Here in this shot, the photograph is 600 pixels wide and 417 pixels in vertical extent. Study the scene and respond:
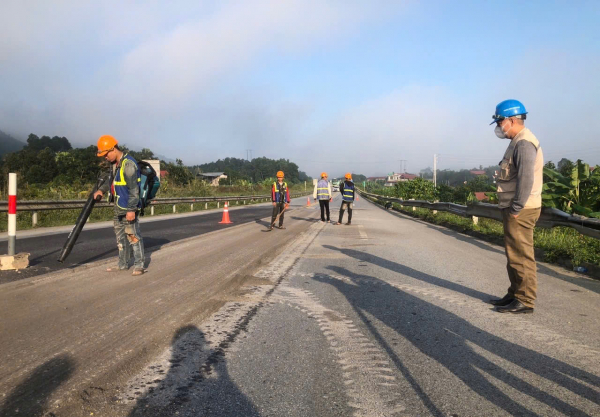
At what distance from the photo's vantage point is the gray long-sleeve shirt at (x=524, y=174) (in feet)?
15.5

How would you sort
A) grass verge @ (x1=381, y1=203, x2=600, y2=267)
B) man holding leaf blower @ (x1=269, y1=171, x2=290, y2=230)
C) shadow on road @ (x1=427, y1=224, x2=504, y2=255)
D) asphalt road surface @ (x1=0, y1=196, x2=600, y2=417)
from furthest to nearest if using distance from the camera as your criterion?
man holding leaf blower @ (x1=269, y1=171, x2=290, y2=230), shadow on road @ (x1=427, y1=224, x2=504, y2=255), grass verge @ (x1=381, y1=203, x2=600, y2=267), asphalt road surface @ (x1=0, y1=196, x2=600, y2=417)

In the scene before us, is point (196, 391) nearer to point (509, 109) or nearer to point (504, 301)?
point (504, 301)

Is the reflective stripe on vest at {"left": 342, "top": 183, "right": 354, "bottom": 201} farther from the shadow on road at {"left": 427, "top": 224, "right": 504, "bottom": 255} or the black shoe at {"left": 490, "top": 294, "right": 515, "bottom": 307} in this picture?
the black shoe at {"left": 490, "top": 294, "right": 515, "bottom": 307}

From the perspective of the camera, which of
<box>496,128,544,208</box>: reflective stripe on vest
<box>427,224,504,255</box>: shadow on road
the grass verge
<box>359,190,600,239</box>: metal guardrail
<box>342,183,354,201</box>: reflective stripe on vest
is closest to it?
<box>496,128,544,208</box>: reflective stripe on vest

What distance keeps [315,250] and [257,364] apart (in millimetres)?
6327

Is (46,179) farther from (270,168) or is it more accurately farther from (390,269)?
(270,168)

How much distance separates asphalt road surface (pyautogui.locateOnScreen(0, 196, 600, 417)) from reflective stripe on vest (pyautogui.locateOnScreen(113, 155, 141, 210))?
107cm

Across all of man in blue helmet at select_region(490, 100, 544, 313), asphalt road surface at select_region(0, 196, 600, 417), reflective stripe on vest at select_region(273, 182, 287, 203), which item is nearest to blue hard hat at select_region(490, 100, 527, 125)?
man in blue helmet at select_region(490, 100, 544, 313)

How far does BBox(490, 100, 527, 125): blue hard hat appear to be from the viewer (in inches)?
198

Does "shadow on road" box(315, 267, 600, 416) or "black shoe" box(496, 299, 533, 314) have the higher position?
"black shoe" box(496, 299, 533, 314)

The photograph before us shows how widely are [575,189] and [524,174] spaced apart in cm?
768

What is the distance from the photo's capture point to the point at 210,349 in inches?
143

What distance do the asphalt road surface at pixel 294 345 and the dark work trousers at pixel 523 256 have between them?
265mm

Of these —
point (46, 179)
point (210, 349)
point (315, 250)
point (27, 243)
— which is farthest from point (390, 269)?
point (46, 179)
